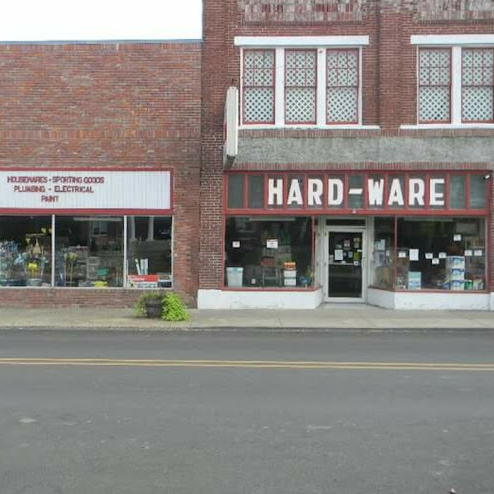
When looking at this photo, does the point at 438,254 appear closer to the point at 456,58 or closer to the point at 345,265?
the point at 345,265

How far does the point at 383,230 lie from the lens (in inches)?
677

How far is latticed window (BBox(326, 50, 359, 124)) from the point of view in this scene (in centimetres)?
1667

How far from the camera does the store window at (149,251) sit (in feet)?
55.0

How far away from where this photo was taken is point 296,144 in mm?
16594

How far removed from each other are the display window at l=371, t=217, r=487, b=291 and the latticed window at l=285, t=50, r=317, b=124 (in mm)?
3659

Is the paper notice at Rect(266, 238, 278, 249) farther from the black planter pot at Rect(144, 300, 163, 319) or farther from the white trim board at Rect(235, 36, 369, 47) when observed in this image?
the white trim board at Rect(235, 36, 369, 47)

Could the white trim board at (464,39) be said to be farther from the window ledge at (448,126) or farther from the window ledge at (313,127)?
the window ledge at (313,127)

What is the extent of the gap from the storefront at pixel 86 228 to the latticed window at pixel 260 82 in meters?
2.95

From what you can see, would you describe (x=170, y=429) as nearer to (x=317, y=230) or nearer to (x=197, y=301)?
(x=197, y=301)

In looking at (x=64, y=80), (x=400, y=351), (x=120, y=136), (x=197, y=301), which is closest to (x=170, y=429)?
(x=400, y=351)

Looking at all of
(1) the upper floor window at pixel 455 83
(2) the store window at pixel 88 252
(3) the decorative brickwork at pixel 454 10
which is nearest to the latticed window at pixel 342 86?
(1) the upper floor window at pixel 455 83

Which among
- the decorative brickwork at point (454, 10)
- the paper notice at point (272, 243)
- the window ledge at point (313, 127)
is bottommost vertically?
the paper notice at point (272, 243)

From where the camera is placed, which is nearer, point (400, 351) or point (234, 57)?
point (400, 351)

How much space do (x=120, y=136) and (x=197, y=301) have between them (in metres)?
4.73
